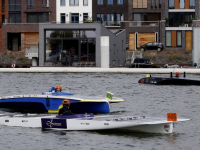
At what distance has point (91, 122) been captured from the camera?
27.2 meters

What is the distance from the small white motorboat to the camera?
86.6ft

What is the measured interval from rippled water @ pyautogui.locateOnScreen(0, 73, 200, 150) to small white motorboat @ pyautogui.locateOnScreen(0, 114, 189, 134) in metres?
0.29

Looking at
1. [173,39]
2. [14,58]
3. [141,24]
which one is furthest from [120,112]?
[141,24]

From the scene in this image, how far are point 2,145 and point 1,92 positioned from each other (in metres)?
22.7

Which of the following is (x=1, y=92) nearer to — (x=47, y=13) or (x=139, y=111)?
(x=139, y=111)

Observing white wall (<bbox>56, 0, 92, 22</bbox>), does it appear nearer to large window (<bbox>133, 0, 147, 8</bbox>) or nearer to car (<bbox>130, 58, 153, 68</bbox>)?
large window (<bbox>133, 0, 147, 8</bbox>)

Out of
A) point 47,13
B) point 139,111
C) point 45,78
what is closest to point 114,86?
point 45,78

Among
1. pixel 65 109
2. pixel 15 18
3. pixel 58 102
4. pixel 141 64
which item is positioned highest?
pixel 15 18

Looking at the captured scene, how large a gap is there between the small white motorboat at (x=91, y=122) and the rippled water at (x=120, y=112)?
294 millimetres

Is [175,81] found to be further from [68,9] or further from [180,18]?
[68,9]

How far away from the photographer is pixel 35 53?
283ft

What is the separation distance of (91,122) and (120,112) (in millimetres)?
8084

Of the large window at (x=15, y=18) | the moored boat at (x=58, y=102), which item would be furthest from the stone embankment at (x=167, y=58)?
the moored boat at (x=58, y=102)

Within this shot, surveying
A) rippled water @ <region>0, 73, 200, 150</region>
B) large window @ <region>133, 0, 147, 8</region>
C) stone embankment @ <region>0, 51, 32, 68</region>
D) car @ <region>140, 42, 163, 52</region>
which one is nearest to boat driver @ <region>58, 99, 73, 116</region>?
Result: rippled water @ <region>0, 73, 200, 150</region>
